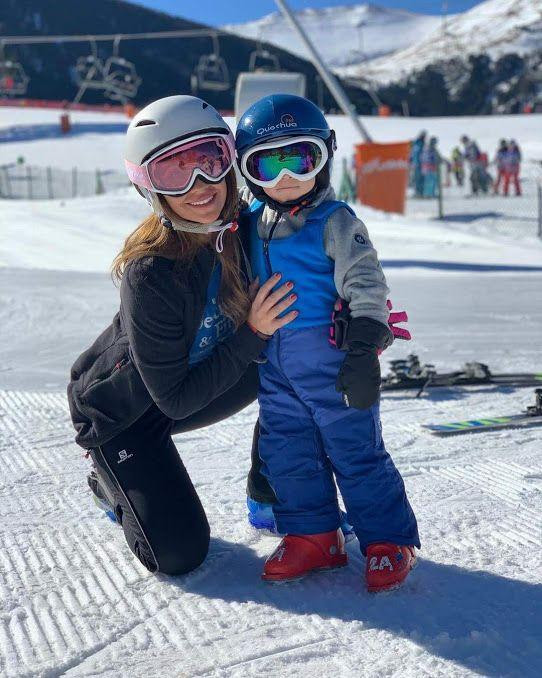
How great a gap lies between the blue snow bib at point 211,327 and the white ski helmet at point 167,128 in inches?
7.2

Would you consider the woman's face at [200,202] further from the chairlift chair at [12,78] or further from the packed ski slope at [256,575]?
the chairlift chair at [12,78]

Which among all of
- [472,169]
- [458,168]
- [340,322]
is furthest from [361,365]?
[458,168]

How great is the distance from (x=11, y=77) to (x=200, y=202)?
29.4 metres

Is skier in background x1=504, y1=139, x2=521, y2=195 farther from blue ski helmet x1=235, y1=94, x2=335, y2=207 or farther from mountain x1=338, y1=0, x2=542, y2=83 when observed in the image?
mountain x1=338, y1=0, x2=542, y2=83

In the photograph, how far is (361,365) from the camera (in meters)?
2.32

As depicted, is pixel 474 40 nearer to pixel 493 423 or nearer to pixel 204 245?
pixel 493 423

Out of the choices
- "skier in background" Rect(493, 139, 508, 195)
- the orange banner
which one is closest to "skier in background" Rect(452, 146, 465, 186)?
"skier in background" Rect(493, 139, 508, 195)

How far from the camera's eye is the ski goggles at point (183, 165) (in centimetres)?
249

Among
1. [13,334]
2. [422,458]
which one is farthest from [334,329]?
[13,334]

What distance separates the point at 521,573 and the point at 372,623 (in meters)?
0.51

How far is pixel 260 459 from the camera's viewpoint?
9.27ft

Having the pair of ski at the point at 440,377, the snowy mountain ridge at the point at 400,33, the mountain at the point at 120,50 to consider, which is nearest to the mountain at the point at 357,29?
the snowy mountain ridge at the point at 400,33

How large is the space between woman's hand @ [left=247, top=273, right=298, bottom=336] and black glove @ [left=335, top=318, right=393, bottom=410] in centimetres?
20

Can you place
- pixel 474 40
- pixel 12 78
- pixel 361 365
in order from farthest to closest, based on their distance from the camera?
pixel 474 40, pixel 12 78, pixel 361 365
